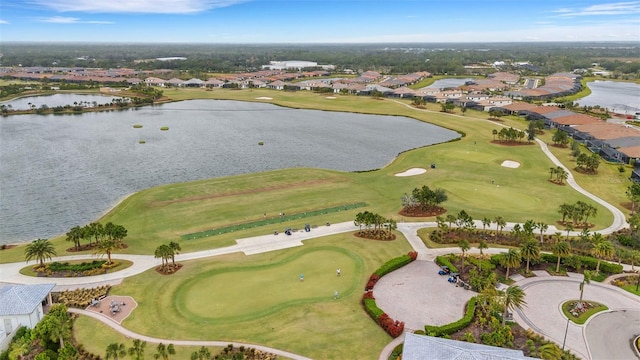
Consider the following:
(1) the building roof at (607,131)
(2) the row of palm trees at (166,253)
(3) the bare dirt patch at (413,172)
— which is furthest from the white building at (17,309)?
(1) the building roof at (607,131)

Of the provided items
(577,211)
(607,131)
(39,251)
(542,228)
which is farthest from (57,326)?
(607,131)

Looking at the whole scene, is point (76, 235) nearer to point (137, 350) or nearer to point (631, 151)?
point (137, 350)

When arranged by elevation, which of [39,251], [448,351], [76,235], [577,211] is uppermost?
[448,351]

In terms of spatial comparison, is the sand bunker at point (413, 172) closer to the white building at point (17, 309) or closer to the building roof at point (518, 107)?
the white building at point (17, 309)

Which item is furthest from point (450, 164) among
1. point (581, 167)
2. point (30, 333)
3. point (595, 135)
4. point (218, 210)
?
point (30, 333)

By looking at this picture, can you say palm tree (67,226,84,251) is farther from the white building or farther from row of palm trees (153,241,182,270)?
the white building
